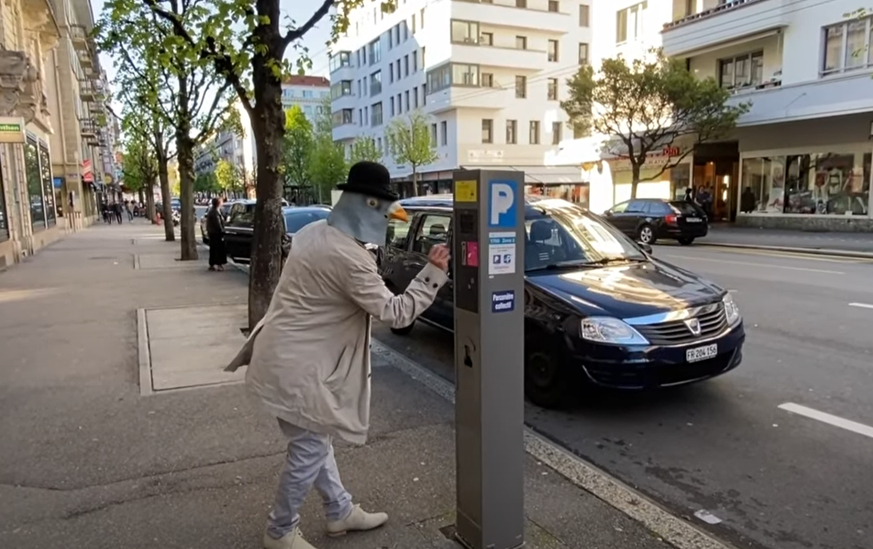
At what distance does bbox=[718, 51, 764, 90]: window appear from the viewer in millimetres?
25969

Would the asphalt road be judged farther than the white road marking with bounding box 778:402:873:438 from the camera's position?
No

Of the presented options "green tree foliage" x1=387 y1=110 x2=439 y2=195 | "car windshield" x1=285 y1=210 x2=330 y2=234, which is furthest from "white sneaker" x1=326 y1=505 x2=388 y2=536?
"green tree foliage" x1=387 y1=110 x2=439 y2=195

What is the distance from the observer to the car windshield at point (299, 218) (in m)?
13.9

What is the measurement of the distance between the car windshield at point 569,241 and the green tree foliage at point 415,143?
40447mm

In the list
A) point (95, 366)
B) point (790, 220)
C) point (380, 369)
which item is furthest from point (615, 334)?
point (790, 220)

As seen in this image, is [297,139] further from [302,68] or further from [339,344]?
[339,344]

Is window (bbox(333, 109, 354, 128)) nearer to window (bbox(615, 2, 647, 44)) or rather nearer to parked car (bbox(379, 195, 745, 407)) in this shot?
window (bbox(615, 2, 647, 44))

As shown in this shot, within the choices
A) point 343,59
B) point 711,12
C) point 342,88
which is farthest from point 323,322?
point 343,59

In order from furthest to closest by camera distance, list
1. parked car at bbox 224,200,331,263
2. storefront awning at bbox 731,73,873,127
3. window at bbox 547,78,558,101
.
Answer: window at bbox 547,78,558,101
storefront awning at bbox 731,73,873,127
parked car at bbox 224,200,331,263

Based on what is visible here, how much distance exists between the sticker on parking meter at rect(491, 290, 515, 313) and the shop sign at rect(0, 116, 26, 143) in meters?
14.2

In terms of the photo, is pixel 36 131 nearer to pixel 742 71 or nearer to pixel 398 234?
pixel 398 234

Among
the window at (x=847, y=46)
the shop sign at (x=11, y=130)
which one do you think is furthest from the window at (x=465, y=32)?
the shop sign at (x=11, y=130)

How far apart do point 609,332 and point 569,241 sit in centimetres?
149

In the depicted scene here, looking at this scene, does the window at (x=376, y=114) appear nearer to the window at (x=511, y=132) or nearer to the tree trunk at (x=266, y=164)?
the window at (x=511, y=132)
